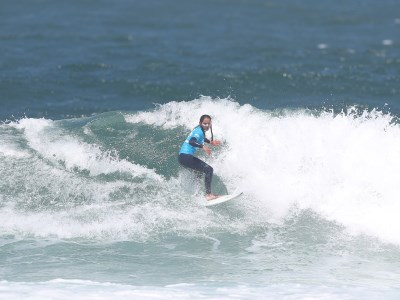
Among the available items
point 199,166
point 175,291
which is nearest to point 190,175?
point 199,166

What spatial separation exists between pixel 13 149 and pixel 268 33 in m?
20.3

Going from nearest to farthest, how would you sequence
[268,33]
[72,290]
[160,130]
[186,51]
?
Result: [72,290], [160,130], [186,51], [268,33]

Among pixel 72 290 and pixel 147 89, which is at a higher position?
pixel 147 89

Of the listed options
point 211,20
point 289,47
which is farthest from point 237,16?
point 289,47

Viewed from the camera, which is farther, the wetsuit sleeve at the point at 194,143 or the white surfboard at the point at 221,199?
the white surfboard at the point at 221,199

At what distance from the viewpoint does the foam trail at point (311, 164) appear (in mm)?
17781

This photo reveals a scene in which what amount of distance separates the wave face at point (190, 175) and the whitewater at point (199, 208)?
0.12 ft

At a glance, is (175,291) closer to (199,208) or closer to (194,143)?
(199,208)

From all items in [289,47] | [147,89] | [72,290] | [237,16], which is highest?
[237,16]

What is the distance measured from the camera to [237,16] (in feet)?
138

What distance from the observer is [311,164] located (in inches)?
749

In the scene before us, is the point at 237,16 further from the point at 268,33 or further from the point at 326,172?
the point at 326,172

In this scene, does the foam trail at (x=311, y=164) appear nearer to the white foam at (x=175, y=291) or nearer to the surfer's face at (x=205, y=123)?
the surfer's face at (x=205, y=123)

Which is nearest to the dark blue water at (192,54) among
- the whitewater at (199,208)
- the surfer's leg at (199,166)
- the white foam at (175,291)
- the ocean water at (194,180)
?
the ocean water at (194,180)
